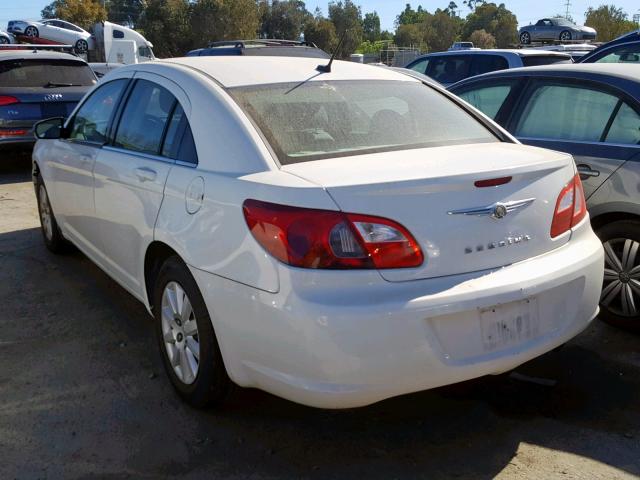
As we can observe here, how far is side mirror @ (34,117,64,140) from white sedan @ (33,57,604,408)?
1.52 metres

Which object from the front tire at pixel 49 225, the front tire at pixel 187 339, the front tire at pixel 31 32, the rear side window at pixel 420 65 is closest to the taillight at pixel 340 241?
the front tire at pixel 187 339

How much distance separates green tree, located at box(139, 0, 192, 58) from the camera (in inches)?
2099

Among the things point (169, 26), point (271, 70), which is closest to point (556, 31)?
point (169, 26)

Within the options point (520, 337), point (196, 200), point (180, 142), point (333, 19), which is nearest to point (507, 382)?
point (520, 337)

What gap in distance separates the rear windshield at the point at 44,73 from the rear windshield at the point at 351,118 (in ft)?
24.8

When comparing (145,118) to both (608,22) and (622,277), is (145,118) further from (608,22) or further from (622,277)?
(608,22)

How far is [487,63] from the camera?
11.3 metres

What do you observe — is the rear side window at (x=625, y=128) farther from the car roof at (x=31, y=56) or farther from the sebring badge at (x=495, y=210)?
the car roof at (x=31, y=56)

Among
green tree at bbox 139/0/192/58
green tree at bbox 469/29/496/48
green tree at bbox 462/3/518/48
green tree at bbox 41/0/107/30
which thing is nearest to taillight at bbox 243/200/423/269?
green tree at bbox 139/0/192/58

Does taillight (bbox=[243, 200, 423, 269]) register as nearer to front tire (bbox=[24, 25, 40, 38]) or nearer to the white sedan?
the white sedan

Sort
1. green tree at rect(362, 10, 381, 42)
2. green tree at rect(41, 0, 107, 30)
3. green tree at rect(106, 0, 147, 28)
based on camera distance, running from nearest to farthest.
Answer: green tree at rect(41, 0, 107, 30), green tree at rect(106, 0, 147, 28), green tree at rect(362, 10, 381, 42)

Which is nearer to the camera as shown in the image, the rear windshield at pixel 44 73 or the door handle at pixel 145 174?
the door handle at pixel 145 174

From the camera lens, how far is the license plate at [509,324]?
8.93 feet

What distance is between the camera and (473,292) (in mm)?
2660
